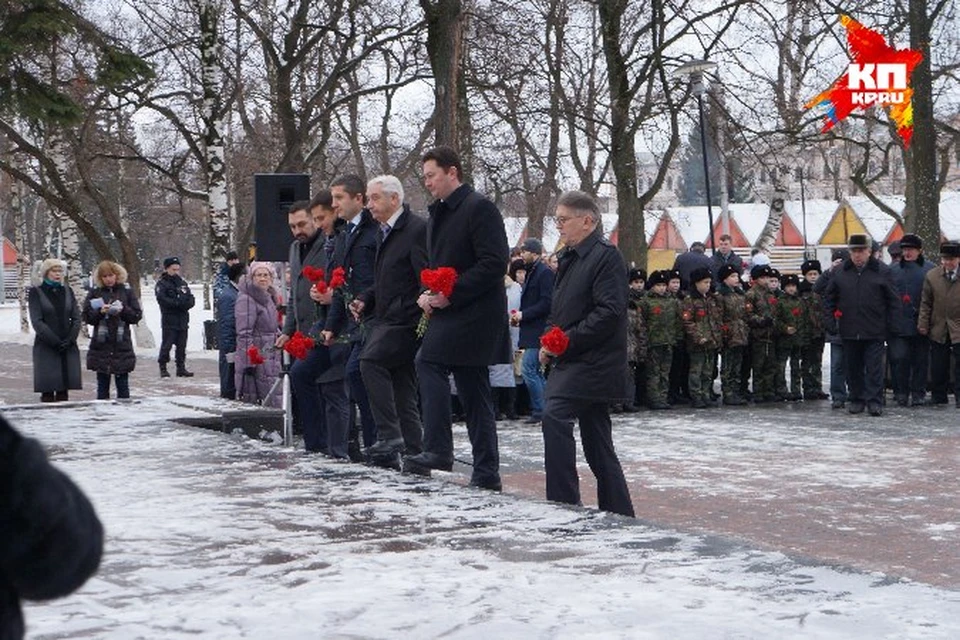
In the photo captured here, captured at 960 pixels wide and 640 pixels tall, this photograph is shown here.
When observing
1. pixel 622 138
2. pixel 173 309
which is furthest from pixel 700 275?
pixel 622 138

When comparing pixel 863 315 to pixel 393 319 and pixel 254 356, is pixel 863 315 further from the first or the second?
pixel 393 319

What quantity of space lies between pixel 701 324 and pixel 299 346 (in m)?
8.19

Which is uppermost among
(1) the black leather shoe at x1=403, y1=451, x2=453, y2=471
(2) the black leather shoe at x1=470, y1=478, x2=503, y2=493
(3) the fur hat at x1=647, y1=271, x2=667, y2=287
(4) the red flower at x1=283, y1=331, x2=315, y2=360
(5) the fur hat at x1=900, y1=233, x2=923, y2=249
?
(5) the fur hat at x1=900, y1=233, x2=923, y2=249

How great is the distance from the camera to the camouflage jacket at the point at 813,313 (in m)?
18.3

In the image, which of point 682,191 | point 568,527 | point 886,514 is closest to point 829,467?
point 886,514

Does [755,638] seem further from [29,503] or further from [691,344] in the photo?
[691,344]

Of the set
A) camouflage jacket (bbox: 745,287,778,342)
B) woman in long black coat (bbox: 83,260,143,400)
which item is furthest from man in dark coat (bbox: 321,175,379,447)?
camouflage jacket (bbox: 745,287,778,342)

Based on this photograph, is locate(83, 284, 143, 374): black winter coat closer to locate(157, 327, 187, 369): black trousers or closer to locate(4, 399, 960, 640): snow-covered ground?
locate(157, 327, 187, 369): black trousers

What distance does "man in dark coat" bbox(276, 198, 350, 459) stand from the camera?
34.3 ft

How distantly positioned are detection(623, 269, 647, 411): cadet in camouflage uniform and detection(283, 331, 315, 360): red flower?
7082 millimetres

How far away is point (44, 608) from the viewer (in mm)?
5148

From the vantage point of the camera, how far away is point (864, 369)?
16688 millimetres

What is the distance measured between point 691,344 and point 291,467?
9653 mm

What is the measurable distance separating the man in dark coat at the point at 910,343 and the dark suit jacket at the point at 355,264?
29.7 ft
